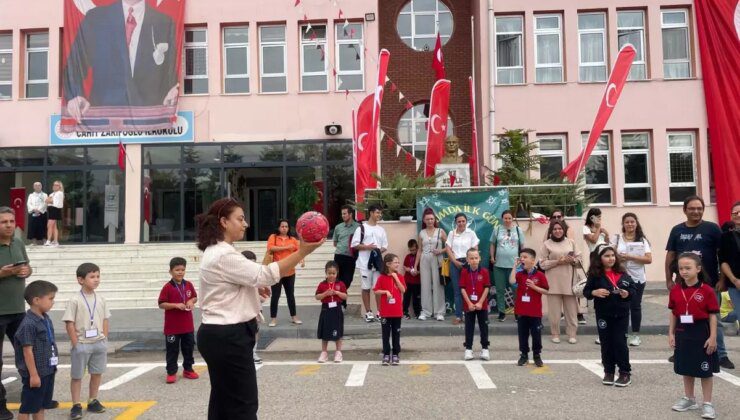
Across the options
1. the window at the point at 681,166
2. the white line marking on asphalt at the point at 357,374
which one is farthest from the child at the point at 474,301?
the window at the point at 681,166

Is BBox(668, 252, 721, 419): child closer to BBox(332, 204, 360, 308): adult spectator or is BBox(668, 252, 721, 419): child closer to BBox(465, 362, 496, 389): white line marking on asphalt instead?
BBox(465, 362, 496, 389): white line marking on asphalt

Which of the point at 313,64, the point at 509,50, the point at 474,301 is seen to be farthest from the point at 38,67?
the point at 474,301

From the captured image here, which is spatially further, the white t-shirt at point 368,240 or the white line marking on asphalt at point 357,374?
the white t-shirt at point 368,240

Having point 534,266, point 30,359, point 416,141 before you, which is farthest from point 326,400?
point 416,141

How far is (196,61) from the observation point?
19.5 metres

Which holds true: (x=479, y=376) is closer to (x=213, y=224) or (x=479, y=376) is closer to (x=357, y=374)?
(x=357, y=374)

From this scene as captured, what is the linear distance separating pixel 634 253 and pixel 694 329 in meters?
3.15

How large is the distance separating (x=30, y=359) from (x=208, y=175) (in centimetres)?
1465

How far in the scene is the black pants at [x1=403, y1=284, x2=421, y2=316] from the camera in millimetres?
11227

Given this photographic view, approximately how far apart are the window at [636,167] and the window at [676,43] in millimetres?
2239

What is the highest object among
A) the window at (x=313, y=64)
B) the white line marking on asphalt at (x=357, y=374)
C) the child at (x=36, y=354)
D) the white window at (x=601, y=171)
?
the window at (x=313, y=64)

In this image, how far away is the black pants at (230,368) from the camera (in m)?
3.57

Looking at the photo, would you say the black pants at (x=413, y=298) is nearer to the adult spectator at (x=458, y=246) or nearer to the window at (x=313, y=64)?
the adult spectator at (x=458, y=246)

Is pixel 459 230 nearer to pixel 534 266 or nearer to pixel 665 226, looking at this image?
pixel 534 266
